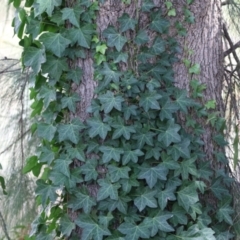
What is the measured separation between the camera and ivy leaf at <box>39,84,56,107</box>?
6.95 feet

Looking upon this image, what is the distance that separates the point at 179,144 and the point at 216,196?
0.32 m

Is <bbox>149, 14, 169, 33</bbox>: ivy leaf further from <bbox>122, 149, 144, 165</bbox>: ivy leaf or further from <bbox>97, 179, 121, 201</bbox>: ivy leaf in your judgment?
<bbox>97, 179, 121, 201</bbox>: ivy leaf

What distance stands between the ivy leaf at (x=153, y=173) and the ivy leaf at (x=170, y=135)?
0.33ft

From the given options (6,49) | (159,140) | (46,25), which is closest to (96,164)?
(159,140)

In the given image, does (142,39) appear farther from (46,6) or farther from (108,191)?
(108,191)

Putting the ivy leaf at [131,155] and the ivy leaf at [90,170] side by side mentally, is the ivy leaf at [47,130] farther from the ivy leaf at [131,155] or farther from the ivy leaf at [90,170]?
the ivy leaf at [131,155]

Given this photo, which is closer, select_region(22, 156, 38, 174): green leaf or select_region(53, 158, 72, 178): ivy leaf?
select_region(53, 158, 72, 178): ivy leaf

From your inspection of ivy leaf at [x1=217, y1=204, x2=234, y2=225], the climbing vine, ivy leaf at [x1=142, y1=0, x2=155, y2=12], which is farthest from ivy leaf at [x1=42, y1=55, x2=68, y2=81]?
ivy leaf at [x1=217, y1=204, x2=234, y2=225]

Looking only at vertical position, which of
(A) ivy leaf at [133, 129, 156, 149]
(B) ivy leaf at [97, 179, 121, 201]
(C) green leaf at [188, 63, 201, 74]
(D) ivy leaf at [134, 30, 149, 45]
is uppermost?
(D) ivy leaf at [134, 30, 149, 45]

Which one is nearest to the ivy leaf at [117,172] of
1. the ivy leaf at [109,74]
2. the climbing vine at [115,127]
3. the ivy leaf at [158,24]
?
the climbing vine at [115,127]

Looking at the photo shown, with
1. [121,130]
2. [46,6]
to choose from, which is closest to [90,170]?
[121,130]

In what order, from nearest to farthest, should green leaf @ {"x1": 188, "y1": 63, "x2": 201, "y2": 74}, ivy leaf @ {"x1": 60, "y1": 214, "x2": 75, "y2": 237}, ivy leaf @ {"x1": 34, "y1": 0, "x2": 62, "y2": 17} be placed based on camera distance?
ivy leaf @ {"x1": 34, "y1": 0, "x2": 62, "y2": 17}
ivy leaf @ {"x1": 60, "y1": 214, "x2": 75, "y2": 237}
green leaf @ {"x1": 188, "y1": 63, "x2": 201, "y2": 74}

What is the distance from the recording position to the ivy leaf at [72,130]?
2092mm

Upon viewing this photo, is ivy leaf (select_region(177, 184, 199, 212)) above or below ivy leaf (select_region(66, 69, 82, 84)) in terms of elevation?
below
